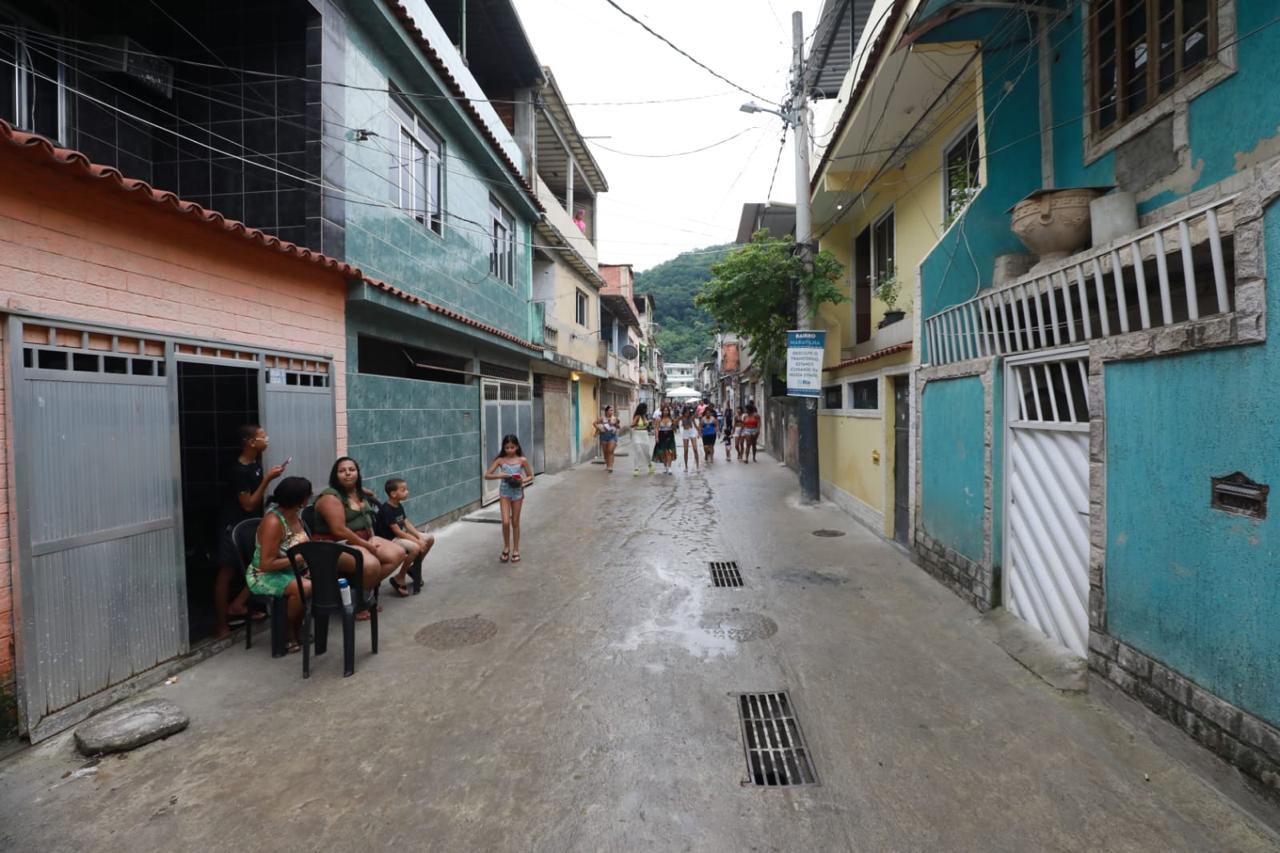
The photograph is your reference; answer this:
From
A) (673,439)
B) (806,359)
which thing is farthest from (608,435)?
(806,359)

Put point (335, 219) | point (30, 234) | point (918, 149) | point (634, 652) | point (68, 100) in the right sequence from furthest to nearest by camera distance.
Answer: point (918, 149) → point (335, 219) → point (68, 100) → point (634, 652) → point (30, 234)

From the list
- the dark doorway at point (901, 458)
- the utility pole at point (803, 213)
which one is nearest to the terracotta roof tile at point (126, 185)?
the dark doorway at point (901, 458)

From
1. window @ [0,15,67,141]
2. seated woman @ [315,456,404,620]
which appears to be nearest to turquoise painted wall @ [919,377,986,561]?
seated woman @ [315,456,404,620]

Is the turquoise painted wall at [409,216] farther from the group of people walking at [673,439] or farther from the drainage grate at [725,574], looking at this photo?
the group of people walking at [673,439]

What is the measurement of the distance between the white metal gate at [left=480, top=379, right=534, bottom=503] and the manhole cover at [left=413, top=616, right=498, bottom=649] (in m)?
4.94

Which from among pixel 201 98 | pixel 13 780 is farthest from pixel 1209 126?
pixel 201 98

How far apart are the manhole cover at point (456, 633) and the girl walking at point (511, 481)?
1.86 metres

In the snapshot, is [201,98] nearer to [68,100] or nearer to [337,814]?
[68,100]

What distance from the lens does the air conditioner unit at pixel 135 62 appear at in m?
5.68

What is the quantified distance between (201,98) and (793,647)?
8.52m

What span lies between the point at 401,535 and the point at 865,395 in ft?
24.2

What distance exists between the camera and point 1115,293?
3.82m

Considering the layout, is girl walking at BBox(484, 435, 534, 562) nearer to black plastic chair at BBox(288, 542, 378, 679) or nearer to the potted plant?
black plastic chair at BBox(288, 542, 378, 679)

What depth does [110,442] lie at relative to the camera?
3.58 metres
